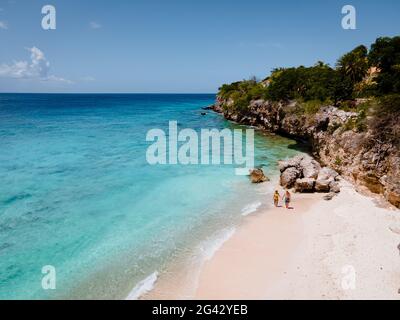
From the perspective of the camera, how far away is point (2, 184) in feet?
88.2

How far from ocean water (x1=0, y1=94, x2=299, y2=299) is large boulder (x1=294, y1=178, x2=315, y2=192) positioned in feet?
7.94

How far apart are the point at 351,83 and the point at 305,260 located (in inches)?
1109

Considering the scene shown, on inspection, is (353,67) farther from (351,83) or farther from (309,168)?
(309,168)

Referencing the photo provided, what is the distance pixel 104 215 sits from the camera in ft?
69.3

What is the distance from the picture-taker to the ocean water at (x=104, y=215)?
14.8 m

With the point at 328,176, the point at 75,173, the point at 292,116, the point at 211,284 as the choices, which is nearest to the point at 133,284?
the point at 211,284

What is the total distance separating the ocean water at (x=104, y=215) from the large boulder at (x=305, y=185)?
242 cm

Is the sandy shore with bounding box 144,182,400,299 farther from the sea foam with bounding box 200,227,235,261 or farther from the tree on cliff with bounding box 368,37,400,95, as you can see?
the tree on cliff with bounding box 368,37,400,95

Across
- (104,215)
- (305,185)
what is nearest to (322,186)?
(305,185)

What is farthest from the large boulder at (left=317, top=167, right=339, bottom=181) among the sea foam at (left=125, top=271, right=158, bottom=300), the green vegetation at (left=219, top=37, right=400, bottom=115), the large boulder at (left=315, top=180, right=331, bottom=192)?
the sea foam at (left=125, top=271, right=158, bottom=300)

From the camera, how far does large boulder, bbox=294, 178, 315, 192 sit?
2356 cm
